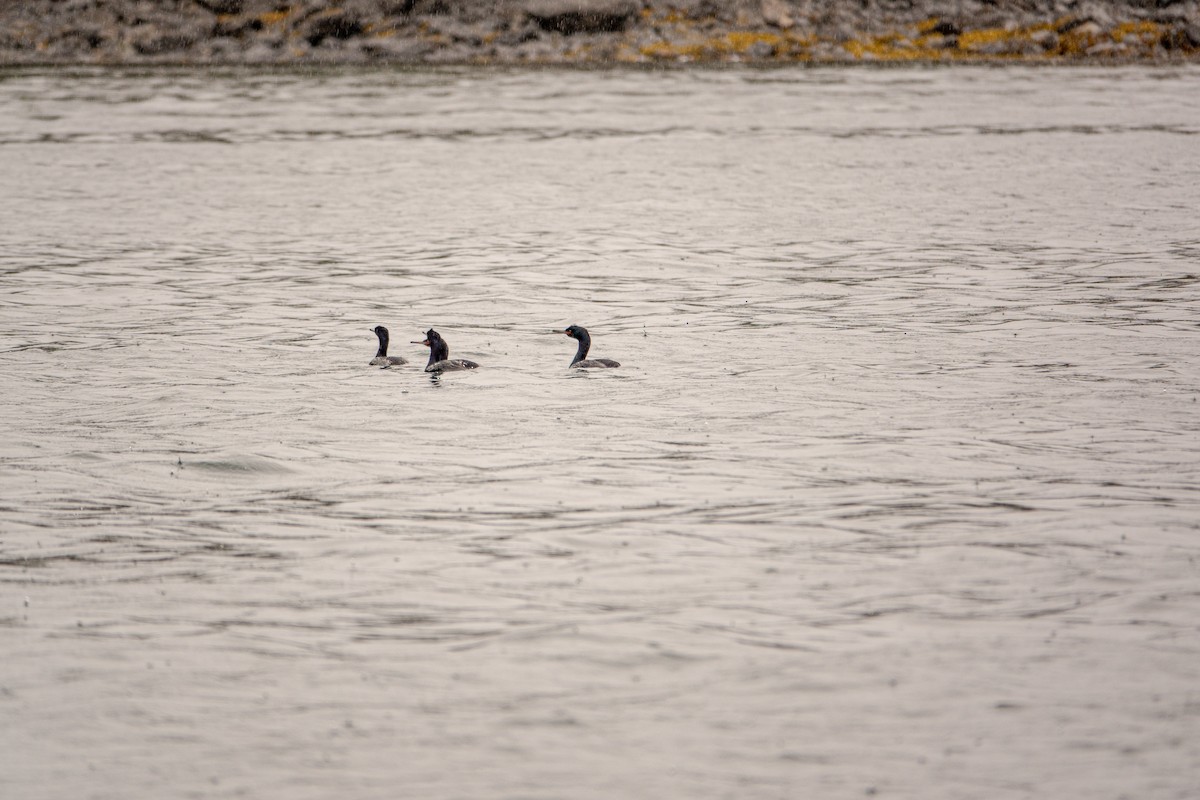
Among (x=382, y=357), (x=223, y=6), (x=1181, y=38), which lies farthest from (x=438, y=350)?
(x=223, y=6)

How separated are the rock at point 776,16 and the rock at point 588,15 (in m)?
4.60

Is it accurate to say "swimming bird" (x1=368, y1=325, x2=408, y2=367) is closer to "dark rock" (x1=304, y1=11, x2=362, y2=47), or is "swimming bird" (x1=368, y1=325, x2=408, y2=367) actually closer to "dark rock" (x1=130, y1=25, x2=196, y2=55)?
"dark rock" (x1=304, y1=11, x2=362, y2=47)

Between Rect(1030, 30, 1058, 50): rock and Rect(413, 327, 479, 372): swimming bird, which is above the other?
Rect(413, 327, 479, 372): swimming bird

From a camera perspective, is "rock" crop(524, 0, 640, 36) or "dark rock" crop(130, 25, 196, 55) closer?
"rock" crop(524, 0, 640, 36)

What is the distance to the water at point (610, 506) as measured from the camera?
868cm

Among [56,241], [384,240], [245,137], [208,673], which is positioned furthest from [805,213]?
[208,673]

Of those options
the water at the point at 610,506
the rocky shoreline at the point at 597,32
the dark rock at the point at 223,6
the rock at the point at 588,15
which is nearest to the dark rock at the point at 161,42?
the rocky shoreline at the point at 597,32

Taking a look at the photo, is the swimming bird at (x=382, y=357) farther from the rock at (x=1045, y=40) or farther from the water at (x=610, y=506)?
the rock at (x=1045, y=40)

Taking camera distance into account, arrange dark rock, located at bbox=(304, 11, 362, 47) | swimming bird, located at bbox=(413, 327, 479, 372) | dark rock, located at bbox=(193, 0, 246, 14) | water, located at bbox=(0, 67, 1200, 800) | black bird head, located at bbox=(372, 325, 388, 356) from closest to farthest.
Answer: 1. water, located at bbox=(0, 67, 1200, 800)
2. swimming bird, located at bbox=(413, 327, 479, 372)
3. black bird head, located at bbox=(372, 325, 388, 356)
4. dark rock, located at bbox=(304, 11, 362, 47)
5. dark rock, located at bbox=(193, 0, 246, 14)

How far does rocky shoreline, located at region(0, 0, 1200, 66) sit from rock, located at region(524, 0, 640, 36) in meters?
0.04

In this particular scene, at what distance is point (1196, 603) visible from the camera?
10367 millimetres

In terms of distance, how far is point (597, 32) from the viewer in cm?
6041

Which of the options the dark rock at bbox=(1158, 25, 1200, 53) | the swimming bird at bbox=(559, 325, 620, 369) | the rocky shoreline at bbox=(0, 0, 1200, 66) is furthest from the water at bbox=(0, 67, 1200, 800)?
the dark rock at bbox=(1158, 25, 1200, 53)

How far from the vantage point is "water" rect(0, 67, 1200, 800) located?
868cm
